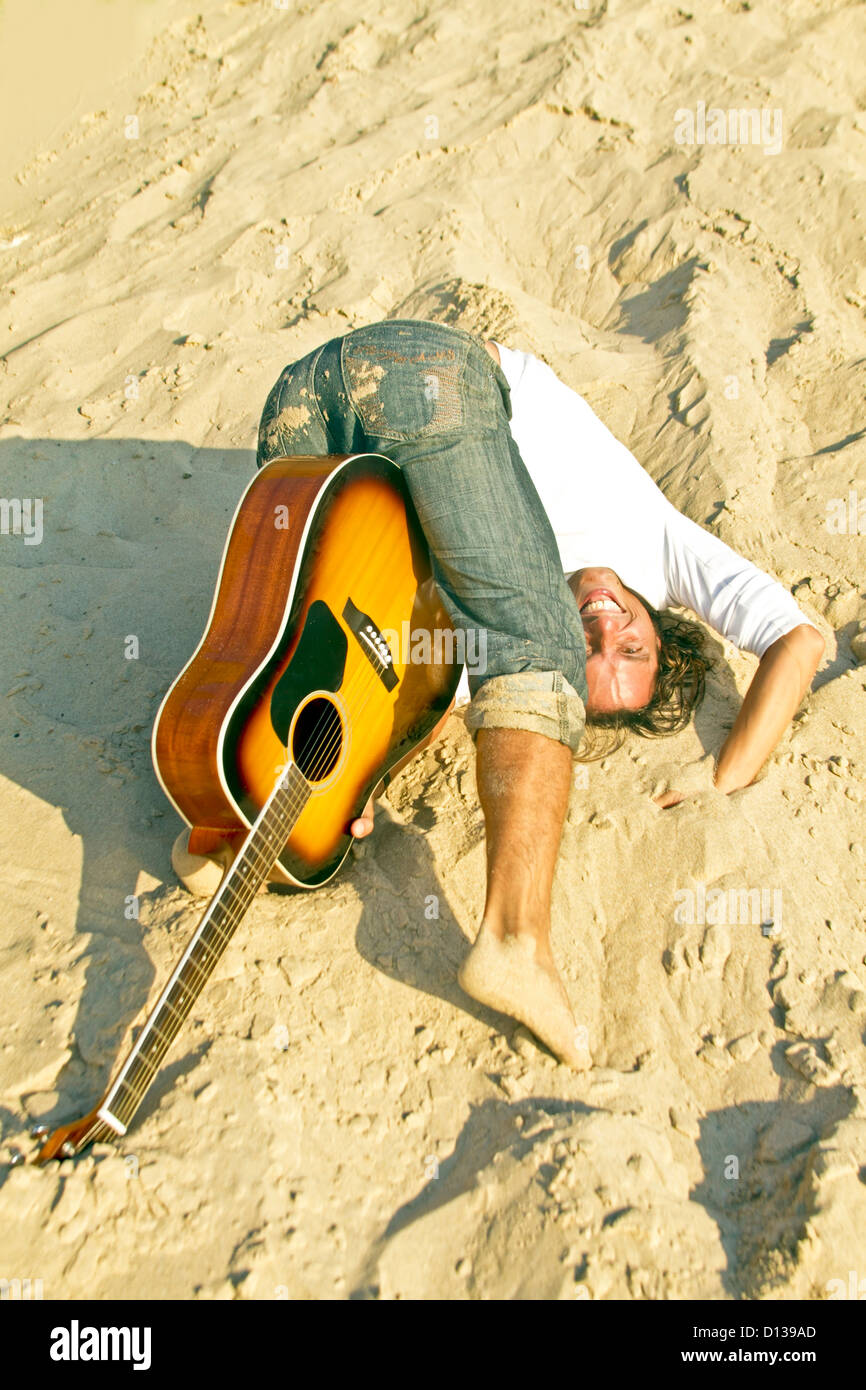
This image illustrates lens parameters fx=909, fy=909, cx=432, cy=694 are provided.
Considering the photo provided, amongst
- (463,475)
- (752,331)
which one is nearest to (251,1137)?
(463,475)

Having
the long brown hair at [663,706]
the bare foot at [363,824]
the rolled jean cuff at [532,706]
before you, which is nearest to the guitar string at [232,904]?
the bare foot at [363,824]

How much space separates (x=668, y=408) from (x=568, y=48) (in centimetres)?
252

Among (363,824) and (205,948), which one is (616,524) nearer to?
(363,824)

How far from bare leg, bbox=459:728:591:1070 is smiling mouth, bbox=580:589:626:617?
0.66m

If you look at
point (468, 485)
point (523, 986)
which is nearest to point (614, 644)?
point (468, 485)

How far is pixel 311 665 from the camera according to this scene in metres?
1.81

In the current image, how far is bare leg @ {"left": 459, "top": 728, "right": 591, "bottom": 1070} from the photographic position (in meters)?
1.53

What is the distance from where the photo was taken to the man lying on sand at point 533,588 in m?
1.67

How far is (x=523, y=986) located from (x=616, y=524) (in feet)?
4.39

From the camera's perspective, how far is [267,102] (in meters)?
5.12

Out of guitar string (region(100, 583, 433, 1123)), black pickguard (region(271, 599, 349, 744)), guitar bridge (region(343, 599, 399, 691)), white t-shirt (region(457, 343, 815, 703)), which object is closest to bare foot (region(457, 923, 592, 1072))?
guitar string (region(100, 583, 433, 1123))

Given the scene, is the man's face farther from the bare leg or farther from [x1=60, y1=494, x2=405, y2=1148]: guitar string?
[x1=60, y1=494, x2=405, y2=1148]: guitar string

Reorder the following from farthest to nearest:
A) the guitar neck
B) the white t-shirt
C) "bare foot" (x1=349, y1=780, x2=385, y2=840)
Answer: the white t-shirt, "bare foot" (x1=349, y1=780, x2=385, y2=840), the guitar neck
